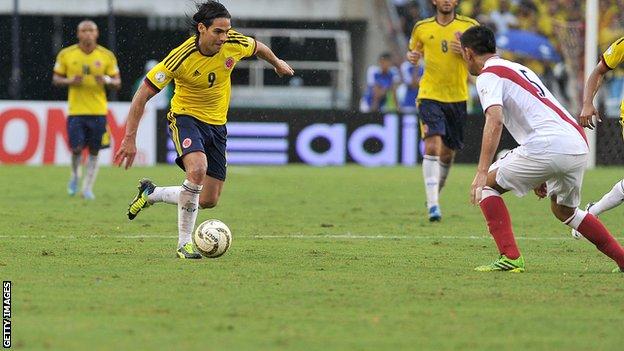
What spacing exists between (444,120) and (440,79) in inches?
18.9

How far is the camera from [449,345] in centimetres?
635

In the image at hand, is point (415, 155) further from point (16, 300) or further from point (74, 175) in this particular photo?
point (16, 300)

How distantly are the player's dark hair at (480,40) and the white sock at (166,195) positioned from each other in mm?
2692

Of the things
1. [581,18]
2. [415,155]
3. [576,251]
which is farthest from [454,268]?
[581,18]

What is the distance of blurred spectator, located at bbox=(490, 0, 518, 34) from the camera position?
29062 millimetres

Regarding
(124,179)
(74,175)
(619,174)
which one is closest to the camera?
(74,175)

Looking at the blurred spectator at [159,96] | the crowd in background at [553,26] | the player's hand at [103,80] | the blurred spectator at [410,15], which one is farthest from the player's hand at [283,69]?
the blurred spectator at [410,15]

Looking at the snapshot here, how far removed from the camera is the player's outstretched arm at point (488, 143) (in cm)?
854

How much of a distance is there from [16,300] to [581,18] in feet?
73.0

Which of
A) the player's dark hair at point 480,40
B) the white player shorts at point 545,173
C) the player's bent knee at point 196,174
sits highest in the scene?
the player's dark hair at point 480,40

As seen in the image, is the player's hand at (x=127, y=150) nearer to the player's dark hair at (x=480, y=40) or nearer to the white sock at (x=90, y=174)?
the player's dark hair at (x=480, y=40)

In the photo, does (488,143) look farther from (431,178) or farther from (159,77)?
(431,178)

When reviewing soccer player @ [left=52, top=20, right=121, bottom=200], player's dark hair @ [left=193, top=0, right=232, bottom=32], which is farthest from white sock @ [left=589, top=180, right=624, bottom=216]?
soccer player @ [left=52, top=20, right=121, bottom=200]

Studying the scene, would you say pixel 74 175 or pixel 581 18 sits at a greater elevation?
pixel 581 18
